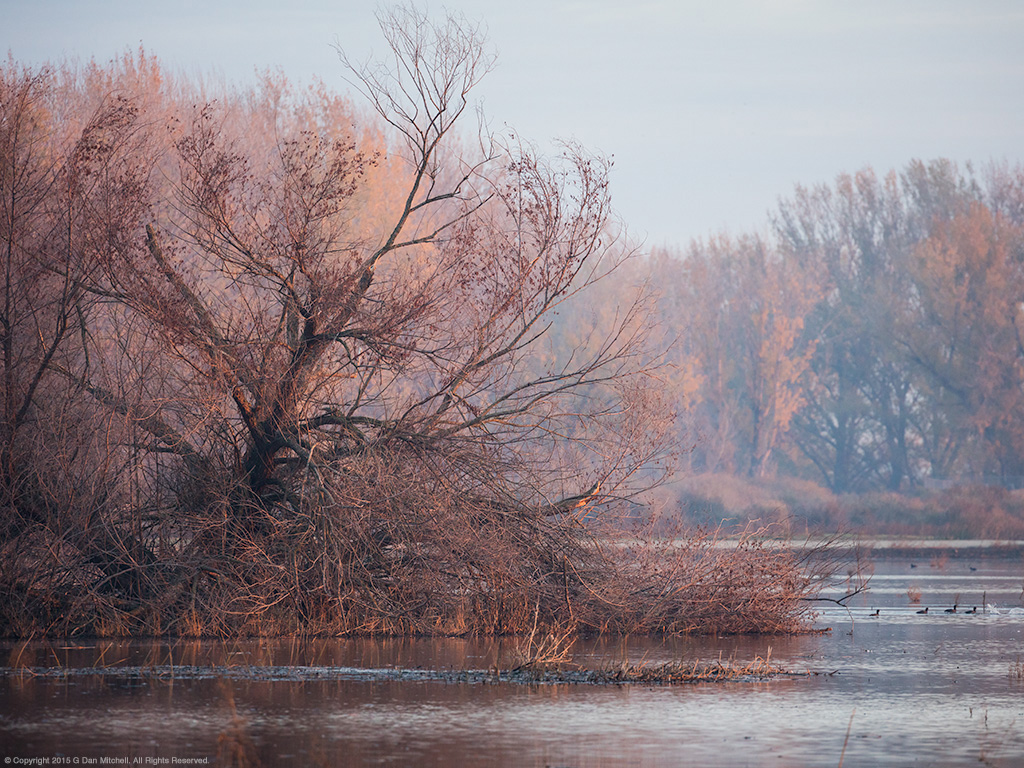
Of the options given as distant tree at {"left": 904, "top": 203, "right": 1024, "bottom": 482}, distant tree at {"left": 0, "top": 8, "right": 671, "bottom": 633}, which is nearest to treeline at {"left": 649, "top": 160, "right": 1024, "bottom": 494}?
distant tree at {"left": 904, "top": 203, "right": 1024, "bottom": 482}

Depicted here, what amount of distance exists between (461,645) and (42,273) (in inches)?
287

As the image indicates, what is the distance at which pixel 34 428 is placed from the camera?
1680cm

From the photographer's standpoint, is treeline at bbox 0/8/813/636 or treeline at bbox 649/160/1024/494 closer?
treeline at bbox 0/8/813/636

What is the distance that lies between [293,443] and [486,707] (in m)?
6.64

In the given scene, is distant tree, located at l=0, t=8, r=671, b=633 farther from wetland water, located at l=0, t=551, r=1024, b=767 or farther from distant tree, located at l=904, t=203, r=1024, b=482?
distant tree, located at l=904, t=203, r=1024, b=482

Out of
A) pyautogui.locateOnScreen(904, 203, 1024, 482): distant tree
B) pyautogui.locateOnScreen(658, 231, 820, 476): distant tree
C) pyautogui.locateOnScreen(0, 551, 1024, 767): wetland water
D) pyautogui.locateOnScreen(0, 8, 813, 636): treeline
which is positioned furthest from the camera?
pyautogui.locateOnScreen(658, 231, 820, 476): distant tree

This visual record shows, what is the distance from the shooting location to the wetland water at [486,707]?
9109mm

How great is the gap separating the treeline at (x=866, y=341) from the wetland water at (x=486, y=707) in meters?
43.3

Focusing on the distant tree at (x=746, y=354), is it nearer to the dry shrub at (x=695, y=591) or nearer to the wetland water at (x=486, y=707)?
the dry shrub at (x=695, y=591)

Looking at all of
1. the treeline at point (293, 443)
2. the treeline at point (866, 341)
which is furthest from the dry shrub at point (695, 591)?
the treeline at point (866, 341)

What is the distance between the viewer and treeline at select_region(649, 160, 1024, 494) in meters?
58.5

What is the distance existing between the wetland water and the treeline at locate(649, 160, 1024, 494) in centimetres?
4335

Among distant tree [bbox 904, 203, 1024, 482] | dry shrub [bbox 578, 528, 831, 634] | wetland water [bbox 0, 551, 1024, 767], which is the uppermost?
distant tree [bbox 904, 203, 1024, 482]

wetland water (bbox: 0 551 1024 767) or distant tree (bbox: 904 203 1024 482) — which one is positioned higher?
distant tree (bbox: 904 203 1024 482)
